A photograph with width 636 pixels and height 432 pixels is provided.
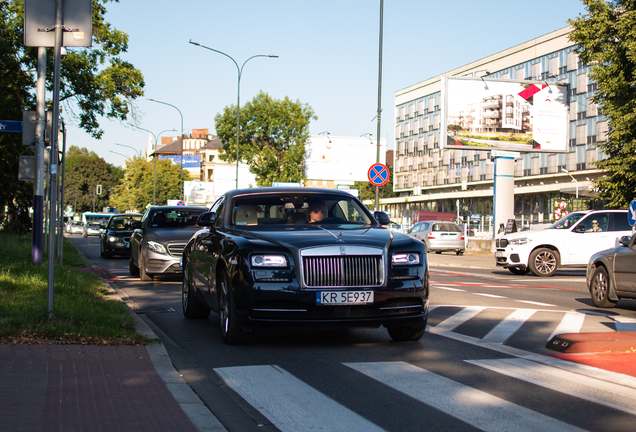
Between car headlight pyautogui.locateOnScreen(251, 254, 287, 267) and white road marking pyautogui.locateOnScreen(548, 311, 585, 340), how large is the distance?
322 centimetres

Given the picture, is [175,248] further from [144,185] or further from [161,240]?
[144,185]

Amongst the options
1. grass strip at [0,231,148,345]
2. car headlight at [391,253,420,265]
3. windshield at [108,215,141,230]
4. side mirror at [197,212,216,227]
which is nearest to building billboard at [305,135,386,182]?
windshield at [108,215,141,230]

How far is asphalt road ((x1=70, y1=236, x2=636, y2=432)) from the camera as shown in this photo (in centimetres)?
471

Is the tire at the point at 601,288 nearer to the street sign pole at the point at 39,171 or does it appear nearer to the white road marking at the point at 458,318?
the white road marking at the point at 458,318

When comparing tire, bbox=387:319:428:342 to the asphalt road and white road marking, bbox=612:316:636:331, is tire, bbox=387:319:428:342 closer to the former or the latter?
the asphalt road

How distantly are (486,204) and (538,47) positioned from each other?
52.7 ft

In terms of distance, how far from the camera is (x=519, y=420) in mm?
4656

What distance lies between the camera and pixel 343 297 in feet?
22.9

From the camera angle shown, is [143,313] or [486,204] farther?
[486,204]

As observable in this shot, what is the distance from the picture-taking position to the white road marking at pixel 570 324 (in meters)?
8.81

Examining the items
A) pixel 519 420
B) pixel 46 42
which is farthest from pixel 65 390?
pixel 46 42

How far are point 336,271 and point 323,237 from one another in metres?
0.46

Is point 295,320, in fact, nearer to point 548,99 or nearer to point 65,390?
point 65,390

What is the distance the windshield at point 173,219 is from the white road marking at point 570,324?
28.4ft
